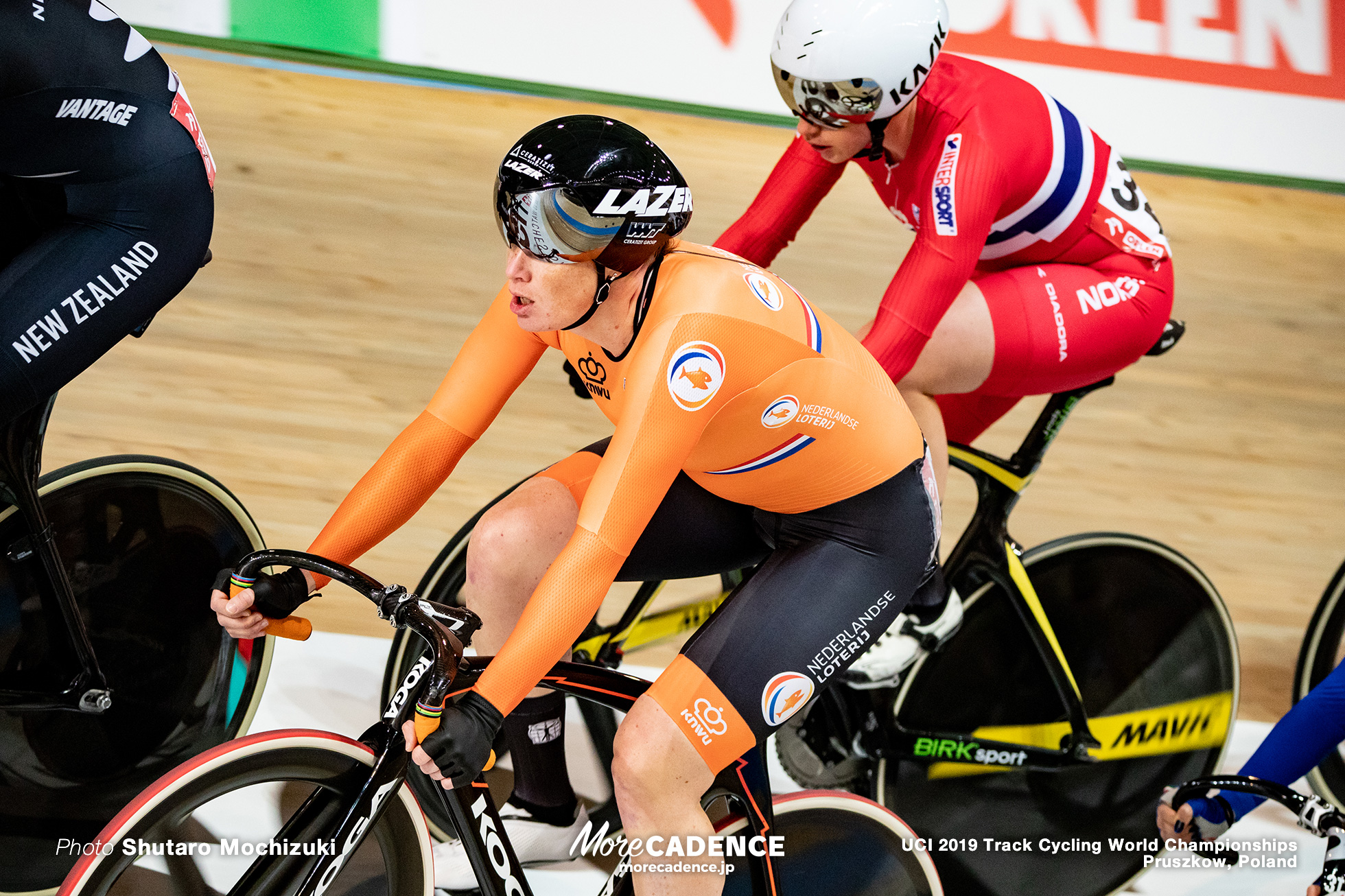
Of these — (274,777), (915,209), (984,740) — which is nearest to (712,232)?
(915,209)

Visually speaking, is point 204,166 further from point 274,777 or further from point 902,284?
point 902,284

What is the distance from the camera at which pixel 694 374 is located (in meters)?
1.77

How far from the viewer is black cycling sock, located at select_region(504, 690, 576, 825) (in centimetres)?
218

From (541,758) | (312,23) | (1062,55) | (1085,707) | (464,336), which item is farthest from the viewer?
(1062,55)

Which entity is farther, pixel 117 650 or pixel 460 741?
pixel 117 650

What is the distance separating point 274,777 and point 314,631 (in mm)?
1415

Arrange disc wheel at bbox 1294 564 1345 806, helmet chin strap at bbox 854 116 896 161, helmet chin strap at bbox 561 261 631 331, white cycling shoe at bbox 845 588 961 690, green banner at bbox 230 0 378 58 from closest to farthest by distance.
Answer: helmet chin strap at bbox 561 261 631 331
helmet chin strap at bbox 854 116 896 161
white cycling shoe at bbox 845 588 961 690
disc wheel at bbox 1294 564 1345 806
green banner at bbox 230 0 378 58

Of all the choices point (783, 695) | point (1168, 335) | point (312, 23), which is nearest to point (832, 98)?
point (1168, 335)

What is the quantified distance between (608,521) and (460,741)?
349 millimetres

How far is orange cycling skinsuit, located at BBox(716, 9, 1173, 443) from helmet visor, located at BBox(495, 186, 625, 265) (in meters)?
0.81

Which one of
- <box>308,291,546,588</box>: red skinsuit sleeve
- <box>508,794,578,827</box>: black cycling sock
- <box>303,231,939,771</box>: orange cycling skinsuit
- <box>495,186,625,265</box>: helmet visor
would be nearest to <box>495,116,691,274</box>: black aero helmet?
<box>495,186,625,265</box>: helmet visor

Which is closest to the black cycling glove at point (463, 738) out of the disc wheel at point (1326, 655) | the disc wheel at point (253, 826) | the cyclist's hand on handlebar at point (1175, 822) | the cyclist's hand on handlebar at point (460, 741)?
the cyclist's hand on handlebar at point (460, 741)

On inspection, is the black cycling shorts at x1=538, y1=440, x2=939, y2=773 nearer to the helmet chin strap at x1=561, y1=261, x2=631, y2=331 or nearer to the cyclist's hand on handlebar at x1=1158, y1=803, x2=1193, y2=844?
the helmet chin strap at x1=561, y1=261, x2=631, y2=331

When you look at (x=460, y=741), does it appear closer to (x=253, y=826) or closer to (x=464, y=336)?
(x=253, y=826)
